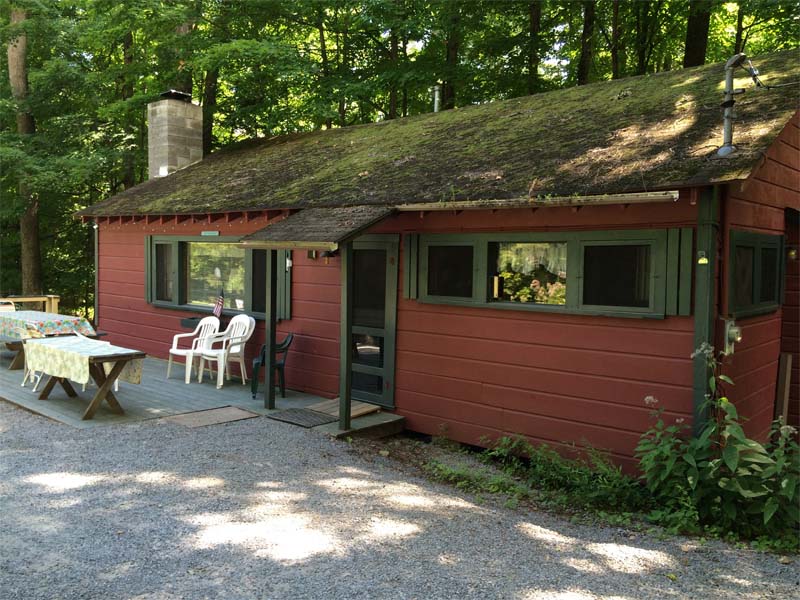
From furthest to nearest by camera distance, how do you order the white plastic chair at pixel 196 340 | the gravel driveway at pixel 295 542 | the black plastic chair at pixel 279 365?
the white plastic chair at pixel 196 340 < the black plastic chair at pixel 279 365 < the gravel driveway at pixel 295 542

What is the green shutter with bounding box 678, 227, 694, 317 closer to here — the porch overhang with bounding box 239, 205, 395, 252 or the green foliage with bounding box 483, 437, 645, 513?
the green foliage with bounding box 483, 437, 645, 513

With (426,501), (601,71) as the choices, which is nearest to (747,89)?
(426,501)

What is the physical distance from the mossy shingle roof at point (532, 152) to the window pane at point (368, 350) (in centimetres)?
154

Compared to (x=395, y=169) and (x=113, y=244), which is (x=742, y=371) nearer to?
(x=395, y=169)

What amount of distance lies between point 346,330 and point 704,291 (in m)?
3.15

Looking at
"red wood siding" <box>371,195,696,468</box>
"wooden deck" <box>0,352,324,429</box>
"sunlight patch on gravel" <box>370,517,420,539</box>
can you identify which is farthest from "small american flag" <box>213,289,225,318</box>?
"sunlight patch on gravel" <box>370,517,420,539</box>

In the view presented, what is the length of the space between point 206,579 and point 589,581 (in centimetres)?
193

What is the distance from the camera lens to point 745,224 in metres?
5.43

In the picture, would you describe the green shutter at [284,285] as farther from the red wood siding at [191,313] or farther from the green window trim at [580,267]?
the green window trim at [580,267]

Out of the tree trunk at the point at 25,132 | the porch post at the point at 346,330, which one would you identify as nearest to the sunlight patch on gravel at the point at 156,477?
the porch post at the point at 346,330

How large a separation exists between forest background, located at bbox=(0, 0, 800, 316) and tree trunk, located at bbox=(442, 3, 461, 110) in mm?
33

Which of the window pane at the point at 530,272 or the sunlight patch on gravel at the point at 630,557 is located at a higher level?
the window pane at the point at 530,272

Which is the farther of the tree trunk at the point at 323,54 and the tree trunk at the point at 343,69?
the tree trunk at the point at 323,54

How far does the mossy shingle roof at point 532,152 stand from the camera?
524 centimetres
